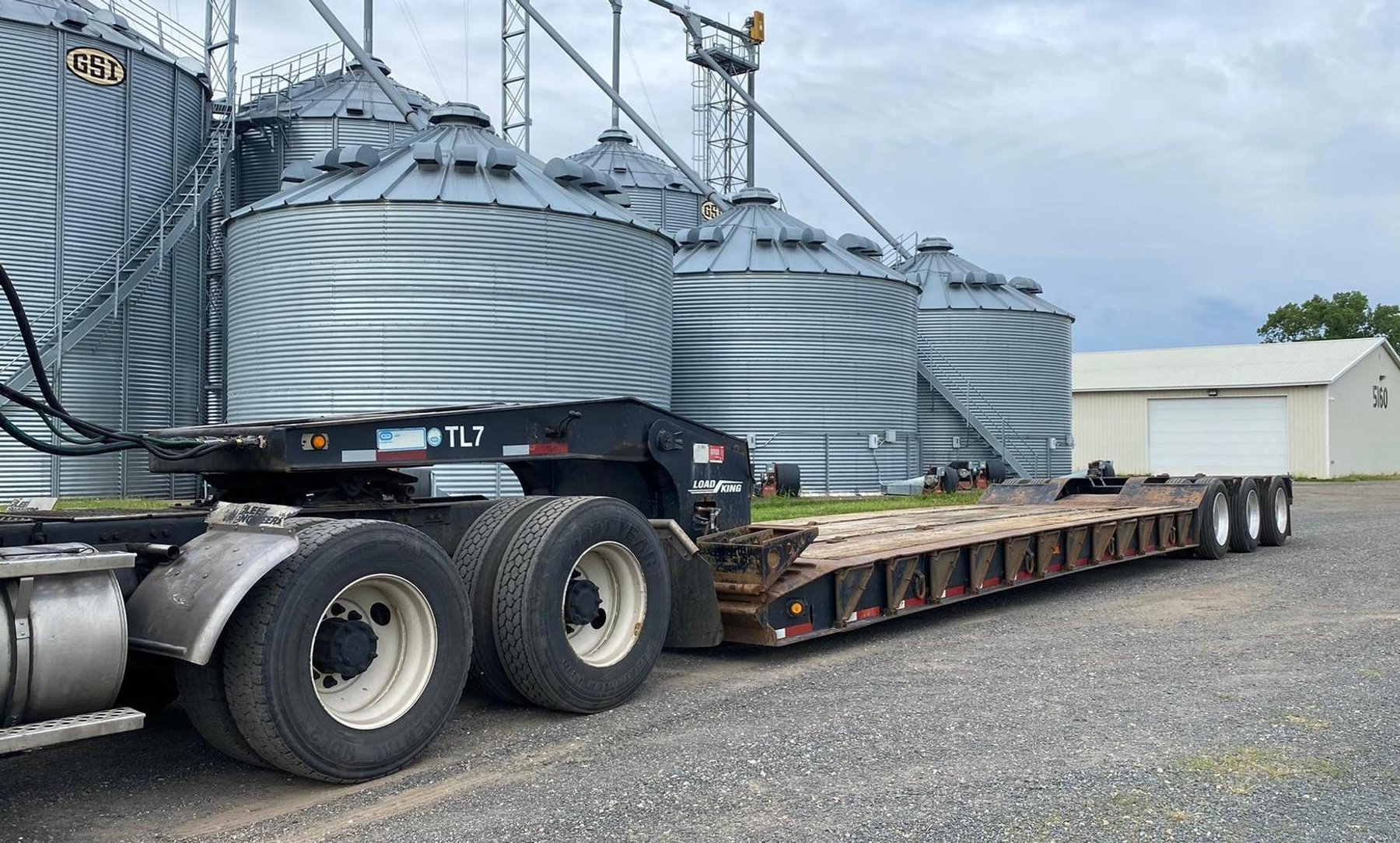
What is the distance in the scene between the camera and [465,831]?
16.0 feet

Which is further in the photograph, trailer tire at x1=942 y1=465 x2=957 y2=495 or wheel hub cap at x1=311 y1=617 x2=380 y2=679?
trailer tire at x1=942 y1=465 x2=957 y2=495

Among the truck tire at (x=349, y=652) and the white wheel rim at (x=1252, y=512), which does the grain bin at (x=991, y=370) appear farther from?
the truck tire at (x=349, y=652)

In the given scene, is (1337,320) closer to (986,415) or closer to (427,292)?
(986,415)

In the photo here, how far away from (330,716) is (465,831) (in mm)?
955

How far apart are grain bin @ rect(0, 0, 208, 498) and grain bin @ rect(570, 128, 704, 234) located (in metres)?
15.8

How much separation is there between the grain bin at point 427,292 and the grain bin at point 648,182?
1682cm

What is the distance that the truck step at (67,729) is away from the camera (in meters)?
4.41

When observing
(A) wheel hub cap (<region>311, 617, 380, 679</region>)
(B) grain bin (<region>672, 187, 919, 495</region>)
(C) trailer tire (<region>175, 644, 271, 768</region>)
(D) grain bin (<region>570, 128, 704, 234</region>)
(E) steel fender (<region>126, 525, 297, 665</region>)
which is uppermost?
(D) grain bin (<region>570, 128, 704, 234</region>)

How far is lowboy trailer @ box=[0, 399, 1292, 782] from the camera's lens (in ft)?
16.0

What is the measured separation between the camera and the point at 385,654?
19.4 ft

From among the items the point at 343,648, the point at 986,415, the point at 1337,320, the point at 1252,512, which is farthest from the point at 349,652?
the point at 1337,320

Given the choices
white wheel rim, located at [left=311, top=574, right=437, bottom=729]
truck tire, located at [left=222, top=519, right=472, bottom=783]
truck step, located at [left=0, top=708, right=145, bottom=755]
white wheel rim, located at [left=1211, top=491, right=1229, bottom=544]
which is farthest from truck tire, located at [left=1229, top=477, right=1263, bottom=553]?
truck step, located at [left=0, top=708, right=145, bottom=755]

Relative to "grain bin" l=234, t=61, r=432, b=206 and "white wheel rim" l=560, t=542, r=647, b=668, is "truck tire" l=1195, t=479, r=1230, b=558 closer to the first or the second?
"white wheel rim" l=560, t=542, r=647, b=668

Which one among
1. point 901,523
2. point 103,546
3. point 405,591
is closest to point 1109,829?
point 405,591
